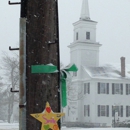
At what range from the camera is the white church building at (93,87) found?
141ft

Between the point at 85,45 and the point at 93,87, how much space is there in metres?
6.00

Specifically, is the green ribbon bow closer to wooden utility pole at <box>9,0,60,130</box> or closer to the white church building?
wooden utility pole at <box>9,0,60,130</box>

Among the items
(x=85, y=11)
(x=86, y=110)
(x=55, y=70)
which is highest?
(x=85, y=11)

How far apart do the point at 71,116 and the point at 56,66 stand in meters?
43.5

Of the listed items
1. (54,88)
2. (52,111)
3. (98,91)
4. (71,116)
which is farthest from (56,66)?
(71,116)

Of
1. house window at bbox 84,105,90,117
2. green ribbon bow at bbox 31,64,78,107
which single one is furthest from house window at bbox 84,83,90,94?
green ribbon bow at bbox 31,64,78,107

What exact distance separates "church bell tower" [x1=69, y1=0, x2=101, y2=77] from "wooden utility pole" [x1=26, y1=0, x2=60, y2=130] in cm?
4288

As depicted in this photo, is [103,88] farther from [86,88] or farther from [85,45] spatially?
[85,45]

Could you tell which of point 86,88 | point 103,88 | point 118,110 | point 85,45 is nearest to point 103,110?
point 118,110

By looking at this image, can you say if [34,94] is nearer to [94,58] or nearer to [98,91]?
[98,91]

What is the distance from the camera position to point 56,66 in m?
2.90

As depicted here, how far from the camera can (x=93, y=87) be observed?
43125mm

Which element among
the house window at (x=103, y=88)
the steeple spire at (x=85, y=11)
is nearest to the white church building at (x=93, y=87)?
the house window at (x=103, y=88)

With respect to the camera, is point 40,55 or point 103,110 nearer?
point 40,55
